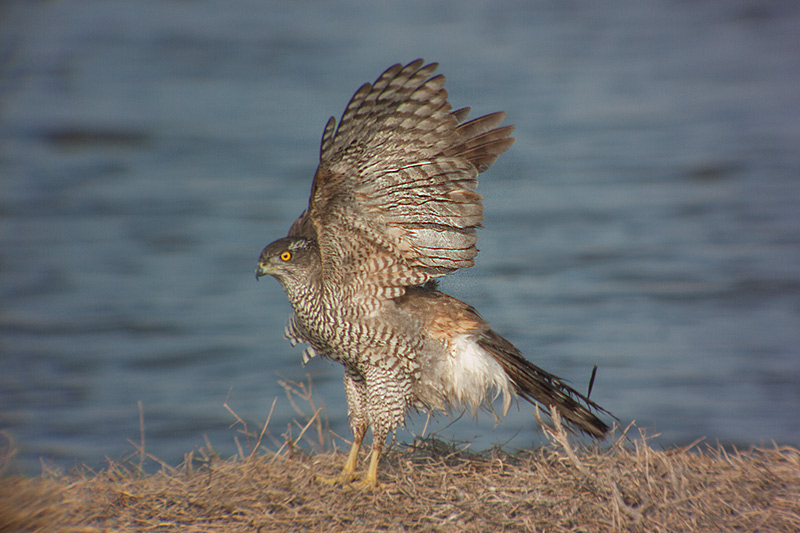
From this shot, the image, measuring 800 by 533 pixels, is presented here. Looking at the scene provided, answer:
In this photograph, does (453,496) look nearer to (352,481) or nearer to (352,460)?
(352,481)

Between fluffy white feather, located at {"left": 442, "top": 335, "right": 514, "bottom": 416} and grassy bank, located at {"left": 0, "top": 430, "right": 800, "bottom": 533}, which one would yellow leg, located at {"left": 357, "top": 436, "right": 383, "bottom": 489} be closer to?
grassy bank, located at {"left": 0, "top": 430, "right": 800, "bottom": 533}

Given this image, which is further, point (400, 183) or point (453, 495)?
point (400, 183)

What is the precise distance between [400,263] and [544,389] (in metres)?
0.90

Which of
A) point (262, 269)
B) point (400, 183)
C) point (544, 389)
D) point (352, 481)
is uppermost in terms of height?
point (400, 183)

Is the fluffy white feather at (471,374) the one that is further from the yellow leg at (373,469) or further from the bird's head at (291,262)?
the bird's head at (291,262)

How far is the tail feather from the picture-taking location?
3.53 meters

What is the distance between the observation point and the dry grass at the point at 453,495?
2725 millimetres

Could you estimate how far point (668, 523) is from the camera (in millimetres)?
2676

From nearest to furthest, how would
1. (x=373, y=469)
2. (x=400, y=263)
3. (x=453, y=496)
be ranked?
1. (x=453, y=496)
2. (x=373, y=469)
3. (x=400, y=263)

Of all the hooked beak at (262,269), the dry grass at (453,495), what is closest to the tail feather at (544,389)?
the dry grass at (453,495)

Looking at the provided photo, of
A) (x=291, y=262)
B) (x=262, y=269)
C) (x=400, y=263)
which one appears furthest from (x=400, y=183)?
(x=262, y=269)

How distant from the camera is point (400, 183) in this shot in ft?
10.9

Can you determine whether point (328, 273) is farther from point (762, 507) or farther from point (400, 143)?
point (762, 507)

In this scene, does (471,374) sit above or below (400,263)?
below
